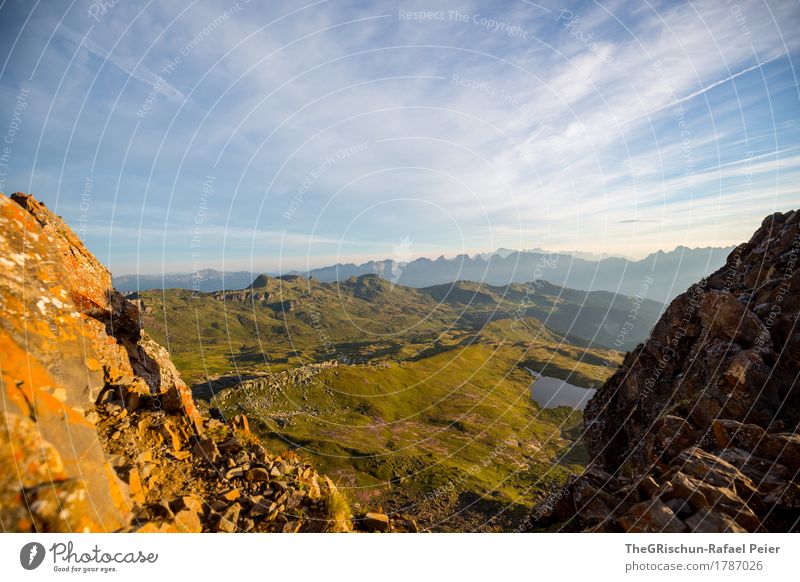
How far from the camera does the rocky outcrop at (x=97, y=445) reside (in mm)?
7879

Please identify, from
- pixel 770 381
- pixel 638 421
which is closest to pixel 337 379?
pixel 638 421

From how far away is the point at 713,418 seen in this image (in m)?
19.0

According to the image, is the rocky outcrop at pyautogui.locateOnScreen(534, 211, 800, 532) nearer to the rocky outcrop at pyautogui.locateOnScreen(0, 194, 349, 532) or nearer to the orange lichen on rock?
the rocky outcrop at pyautogui.locateOnScreen(0, 194, 349, 532)
